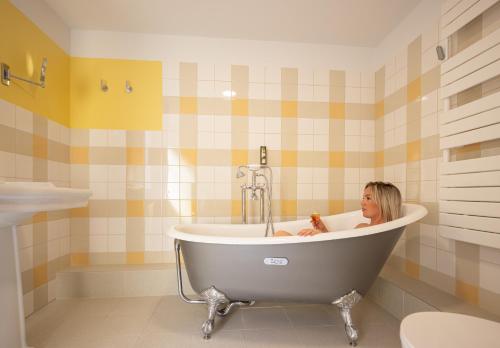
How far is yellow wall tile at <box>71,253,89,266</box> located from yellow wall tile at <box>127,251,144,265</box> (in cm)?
34

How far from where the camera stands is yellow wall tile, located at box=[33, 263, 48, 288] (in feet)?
6.72

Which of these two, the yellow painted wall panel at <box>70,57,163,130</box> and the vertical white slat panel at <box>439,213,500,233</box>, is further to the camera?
the yellow painted wall panel at <box>70,57,163,130</box>

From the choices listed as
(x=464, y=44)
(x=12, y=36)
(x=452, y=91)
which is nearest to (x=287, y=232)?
(x=452, y=91)

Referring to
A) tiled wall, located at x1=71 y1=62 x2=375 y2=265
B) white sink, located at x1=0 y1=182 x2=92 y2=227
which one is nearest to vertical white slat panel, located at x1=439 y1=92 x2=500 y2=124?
tiled wall, located at x1=71 y1=62 x2=375 y2=265

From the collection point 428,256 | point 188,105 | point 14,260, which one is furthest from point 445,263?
point 14,260

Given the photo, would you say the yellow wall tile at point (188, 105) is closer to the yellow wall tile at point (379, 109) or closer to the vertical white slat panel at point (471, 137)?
the yellow wall tile at point (379, 109)

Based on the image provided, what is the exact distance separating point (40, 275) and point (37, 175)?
2.28 ft

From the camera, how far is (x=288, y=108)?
108 inches

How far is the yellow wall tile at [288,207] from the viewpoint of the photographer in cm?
272

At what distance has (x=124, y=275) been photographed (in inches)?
92.4

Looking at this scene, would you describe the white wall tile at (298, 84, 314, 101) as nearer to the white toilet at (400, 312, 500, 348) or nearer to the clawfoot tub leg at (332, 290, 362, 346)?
the clawfoot tub leg at (332, 290, 362, 346)

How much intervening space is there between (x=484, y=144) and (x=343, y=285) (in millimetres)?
1064

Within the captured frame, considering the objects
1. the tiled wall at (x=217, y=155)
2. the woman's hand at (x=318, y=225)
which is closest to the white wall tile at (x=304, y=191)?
the tiled wall at (x=217, y=155)

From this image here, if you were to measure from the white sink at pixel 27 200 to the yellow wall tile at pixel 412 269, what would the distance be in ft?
7.26
